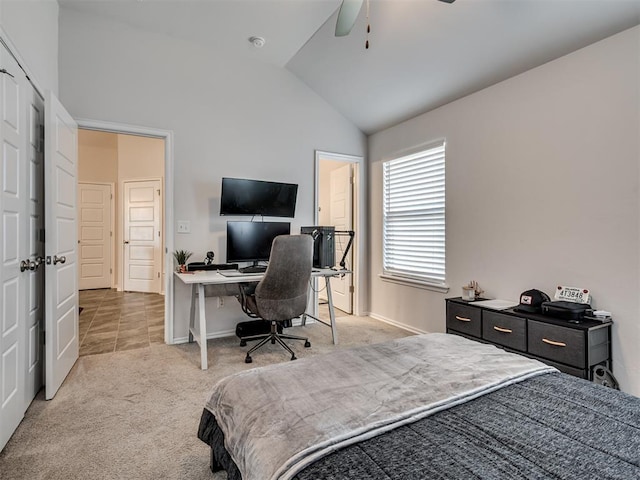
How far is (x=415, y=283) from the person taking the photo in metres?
3.81

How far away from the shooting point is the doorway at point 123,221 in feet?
19.4

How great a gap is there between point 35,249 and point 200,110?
199cm

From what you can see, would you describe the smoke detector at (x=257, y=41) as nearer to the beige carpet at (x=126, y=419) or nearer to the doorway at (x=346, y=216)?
the doorway at (x=346, y=216)

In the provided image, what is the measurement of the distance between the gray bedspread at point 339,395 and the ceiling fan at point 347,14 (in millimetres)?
1891

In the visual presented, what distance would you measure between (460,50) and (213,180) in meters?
2.59

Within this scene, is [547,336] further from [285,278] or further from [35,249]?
[35,249]

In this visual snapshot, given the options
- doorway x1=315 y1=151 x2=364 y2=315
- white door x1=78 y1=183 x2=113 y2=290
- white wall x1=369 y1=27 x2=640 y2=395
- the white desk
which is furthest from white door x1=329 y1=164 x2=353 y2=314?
white door x1=78 y1=183 x2=113 y2=290

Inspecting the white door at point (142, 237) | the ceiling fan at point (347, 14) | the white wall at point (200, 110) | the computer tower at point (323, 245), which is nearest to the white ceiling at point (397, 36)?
the white wall at point (200, 110)

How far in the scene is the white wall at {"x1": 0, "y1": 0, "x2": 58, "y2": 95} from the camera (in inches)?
72.5

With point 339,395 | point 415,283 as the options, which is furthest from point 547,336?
point 339,395

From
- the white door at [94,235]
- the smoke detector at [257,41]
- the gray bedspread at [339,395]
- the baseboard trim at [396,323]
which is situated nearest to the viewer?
the gray bedspread at [339,395]

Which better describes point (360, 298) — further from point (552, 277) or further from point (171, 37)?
point (171, 37)

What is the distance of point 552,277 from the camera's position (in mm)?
2570

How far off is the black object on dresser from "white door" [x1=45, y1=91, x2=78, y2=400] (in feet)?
9.97
